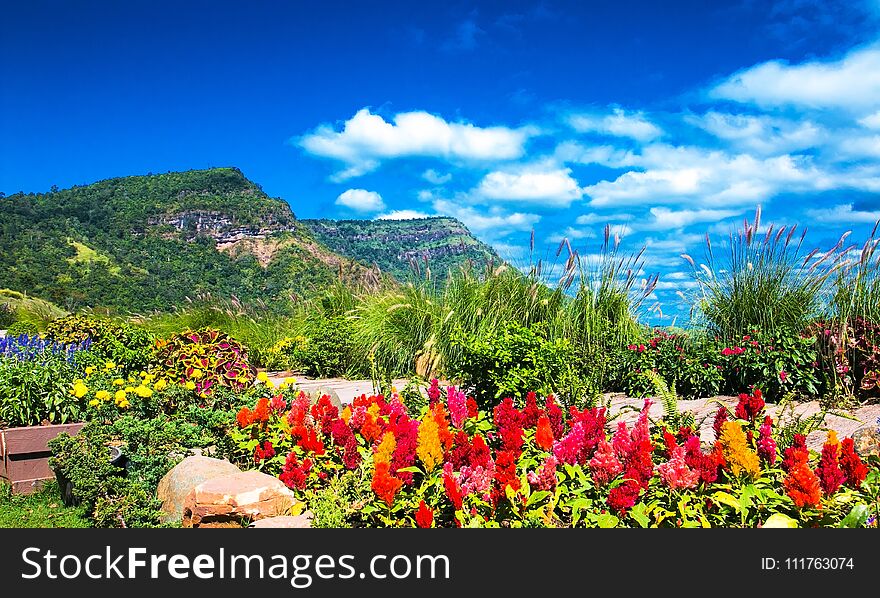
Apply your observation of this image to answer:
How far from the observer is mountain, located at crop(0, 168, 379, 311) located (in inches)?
1357

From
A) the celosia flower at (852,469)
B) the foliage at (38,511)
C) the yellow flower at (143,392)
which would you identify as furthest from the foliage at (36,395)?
the celosia flower at (852,469)

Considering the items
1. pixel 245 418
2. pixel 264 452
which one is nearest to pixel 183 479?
pixel 264 452

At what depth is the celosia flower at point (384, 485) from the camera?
2527mm

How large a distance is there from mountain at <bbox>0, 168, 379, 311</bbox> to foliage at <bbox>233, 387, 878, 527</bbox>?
2533 centimetres

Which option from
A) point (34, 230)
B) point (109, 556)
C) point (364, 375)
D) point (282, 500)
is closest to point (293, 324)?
point (364, 375)

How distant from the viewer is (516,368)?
4957mm

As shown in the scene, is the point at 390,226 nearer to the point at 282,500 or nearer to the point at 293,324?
the point at 293,324

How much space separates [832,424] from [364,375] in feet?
16.5

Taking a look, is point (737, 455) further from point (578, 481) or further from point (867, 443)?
point (867, 443)

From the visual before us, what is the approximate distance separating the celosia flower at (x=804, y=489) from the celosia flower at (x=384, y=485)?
1.31 m

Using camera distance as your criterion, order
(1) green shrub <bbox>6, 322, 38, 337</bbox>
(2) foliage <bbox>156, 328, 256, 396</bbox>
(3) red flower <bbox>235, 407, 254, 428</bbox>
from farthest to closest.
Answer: (1) green shrub <bbox>6, 322, 38, 337</bbox> → (2) foliage <bbox>156, 328, 256, 396</bbox> → (3) red flower <bbox>235, 407, 254, 428</bbox>

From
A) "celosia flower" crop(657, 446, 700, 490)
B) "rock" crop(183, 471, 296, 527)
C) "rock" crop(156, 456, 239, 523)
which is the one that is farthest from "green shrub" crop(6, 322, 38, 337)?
"celosia flower" crop(657, 446, 700, 490)

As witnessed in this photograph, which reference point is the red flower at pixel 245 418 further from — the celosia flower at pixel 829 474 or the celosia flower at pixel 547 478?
the celosia flower at pixel 829 474

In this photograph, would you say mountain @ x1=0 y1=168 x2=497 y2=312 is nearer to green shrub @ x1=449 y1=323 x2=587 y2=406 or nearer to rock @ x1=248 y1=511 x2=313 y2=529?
green shrub @ x1=449 y1=323 x2=587 y2=406
